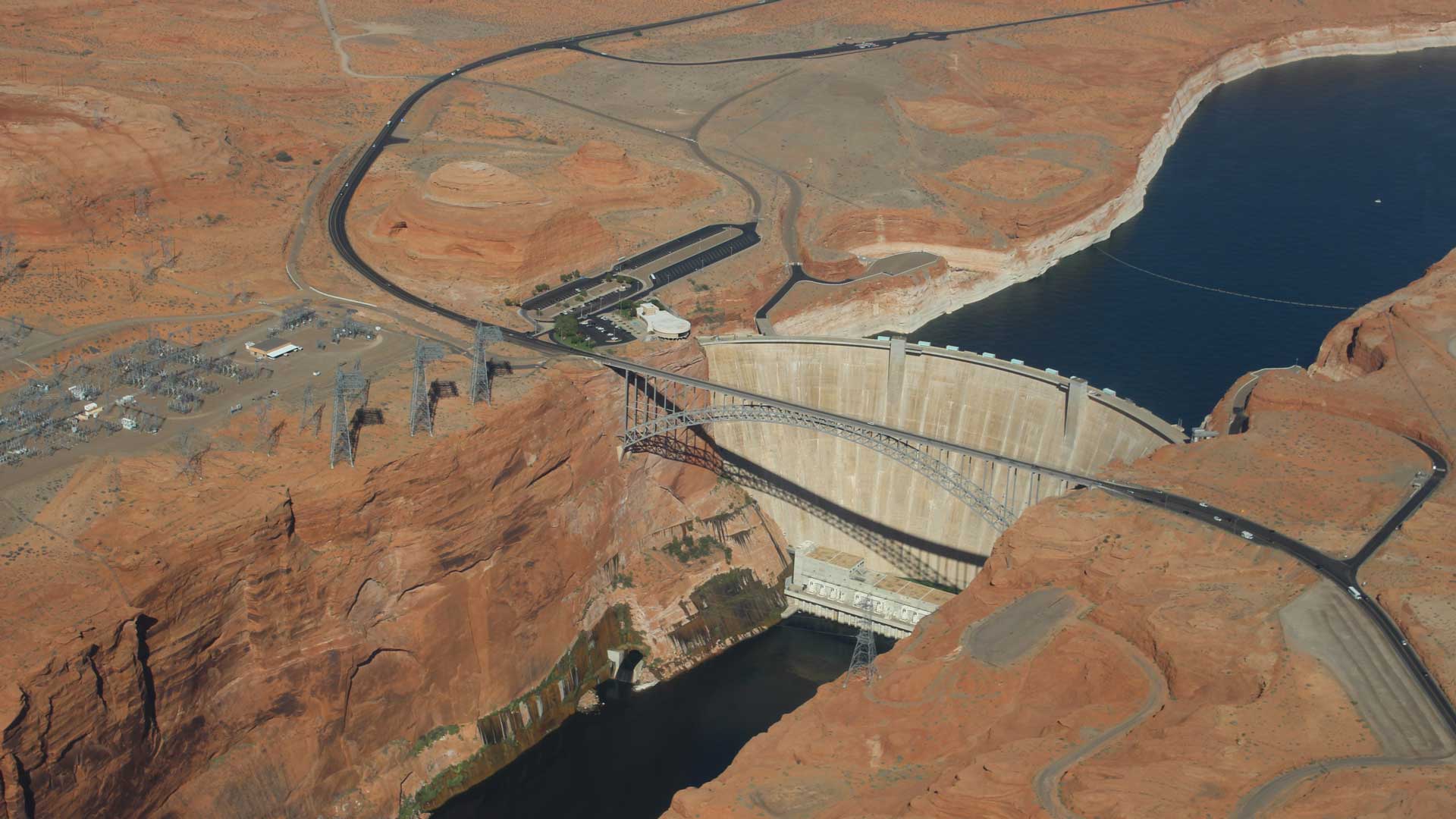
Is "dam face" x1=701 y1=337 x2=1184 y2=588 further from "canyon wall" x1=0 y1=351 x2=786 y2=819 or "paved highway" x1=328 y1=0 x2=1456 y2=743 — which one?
"canyon wall" x1=0 y1=351 x2=786 y2=819

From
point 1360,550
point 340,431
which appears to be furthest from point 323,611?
point 1360,550

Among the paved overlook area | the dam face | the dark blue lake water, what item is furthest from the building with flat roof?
the dark blue lake water

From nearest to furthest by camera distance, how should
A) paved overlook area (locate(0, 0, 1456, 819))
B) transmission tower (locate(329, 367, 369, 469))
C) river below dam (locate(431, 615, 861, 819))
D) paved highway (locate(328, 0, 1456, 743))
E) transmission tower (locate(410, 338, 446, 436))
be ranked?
paved overlook area (locate(0, 0, 1456, 819))
paved highway (locate(328, 0, 1456, 743))
transmission tower (locate(329, 367, 369, 469))
river below dam (locate(431, 615, 861, 819))
transmission tower (locate(410, 338, 446, 436))

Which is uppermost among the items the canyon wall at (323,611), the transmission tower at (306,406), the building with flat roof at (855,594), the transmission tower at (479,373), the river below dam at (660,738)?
the transmission tower at (479,373)

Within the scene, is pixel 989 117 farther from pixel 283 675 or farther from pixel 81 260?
pixel 283 675

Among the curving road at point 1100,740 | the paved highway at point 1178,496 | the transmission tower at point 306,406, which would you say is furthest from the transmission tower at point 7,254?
the curving road at point 1100,740

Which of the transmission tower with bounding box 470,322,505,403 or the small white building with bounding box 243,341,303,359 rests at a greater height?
the transmission tower with bounding box 470,322,505,403

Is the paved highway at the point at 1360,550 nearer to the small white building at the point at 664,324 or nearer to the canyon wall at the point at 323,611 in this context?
the canyon wall at the point at 323,611
